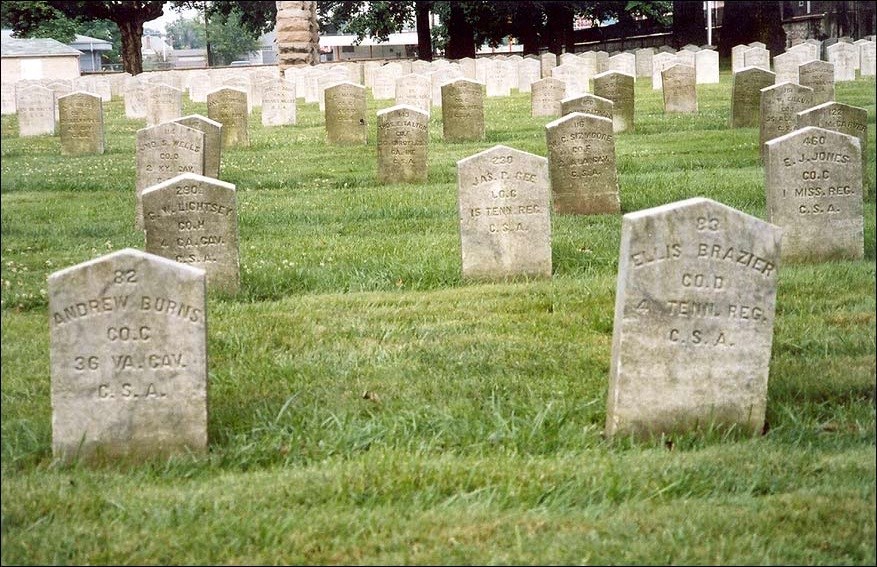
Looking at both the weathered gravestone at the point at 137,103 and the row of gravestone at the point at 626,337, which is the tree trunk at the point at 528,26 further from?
the row of gravestone at the point at 626,337

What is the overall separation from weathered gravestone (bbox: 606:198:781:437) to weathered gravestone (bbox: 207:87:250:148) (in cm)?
1536

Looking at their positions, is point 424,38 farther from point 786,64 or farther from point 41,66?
point 41,66

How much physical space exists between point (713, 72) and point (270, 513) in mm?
28507

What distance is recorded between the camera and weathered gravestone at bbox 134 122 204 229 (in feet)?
36.5

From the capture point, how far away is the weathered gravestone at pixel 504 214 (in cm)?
933

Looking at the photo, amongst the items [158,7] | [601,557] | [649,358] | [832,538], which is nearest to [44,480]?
[601,557]

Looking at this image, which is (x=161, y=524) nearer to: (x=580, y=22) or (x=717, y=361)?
(x=717, y=361)

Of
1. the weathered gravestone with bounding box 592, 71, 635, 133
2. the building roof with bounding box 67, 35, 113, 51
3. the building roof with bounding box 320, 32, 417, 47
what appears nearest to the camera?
the building roof with bounding box 67, 35, 113, 51

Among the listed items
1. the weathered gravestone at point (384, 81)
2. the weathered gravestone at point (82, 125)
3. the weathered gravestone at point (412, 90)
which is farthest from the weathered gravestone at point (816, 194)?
the weathered gravestone at point (384, 81)

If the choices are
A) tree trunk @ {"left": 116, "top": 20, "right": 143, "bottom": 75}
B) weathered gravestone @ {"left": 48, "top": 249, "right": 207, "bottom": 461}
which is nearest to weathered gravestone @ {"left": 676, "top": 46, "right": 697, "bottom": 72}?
tree trunk @ {"left": 116, "top": 20, "right": 143, "bottom": 75}

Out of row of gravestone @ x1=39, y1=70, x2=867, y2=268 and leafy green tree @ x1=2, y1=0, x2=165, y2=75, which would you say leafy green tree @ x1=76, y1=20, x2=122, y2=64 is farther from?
row of gravestone @ x1=39, y1=70, x2=867, y2=268

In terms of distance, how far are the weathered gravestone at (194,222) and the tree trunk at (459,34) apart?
17128mm

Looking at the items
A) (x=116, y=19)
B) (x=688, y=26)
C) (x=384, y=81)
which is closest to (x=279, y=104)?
(x=384, y=81)

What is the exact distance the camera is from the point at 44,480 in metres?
4.98
